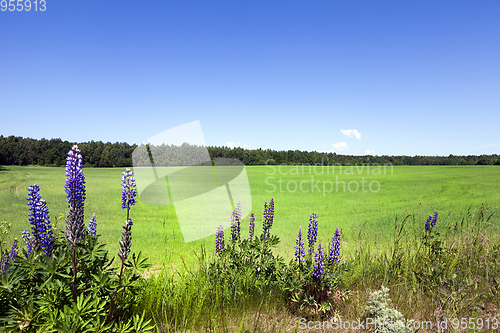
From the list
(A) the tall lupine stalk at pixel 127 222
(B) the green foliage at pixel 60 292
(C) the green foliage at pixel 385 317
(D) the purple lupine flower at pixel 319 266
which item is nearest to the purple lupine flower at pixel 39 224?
(B) the green foliage at pixel 60 292

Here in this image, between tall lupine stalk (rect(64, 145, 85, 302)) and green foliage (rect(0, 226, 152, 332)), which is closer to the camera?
green foliage (rect(0, 226, 152, 332))

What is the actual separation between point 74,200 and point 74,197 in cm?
3

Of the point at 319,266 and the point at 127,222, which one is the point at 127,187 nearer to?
the point at 127,222

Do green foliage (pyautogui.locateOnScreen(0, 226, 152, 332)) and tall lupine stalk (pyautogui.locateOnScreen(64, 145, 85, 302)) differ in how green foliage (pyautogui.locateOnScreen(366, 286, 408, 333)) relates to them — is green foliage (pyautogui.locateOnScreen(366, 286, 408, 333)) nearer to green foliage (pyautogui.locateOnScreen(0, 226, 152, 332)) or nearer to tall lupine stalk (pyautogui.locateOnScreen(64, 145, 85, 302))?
green foliage (pyautogui.locateOnScreen(0, 226, 152, 332))

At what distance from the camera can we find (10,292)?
2258 mm

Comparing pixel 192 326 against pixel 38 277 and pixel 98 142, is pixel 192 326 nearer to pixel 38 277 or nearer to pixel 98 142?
pixel 38 277

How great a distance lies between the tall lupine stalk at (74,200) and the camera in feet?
7.09

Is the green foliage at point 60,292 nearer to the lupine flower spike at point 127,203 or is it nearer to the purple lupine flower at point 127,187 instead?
the lupine flower spike at point 127,203

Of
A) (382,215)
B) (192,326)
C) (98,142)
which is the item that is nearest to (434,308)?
(192,326)

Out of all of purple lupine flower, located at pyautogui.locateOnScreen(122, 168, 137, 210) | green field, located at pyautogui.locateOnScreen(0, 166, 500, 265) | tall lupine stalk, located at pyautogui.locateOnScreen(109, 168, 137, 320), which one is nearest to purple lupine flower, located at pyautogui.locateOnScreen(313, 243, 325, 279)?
tall lupine stalk, located at pyautogui.locateOnScreen(109, 168, 137, 320)

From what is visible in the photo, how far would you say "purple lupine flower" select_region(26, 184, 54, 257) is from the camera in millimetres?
2441

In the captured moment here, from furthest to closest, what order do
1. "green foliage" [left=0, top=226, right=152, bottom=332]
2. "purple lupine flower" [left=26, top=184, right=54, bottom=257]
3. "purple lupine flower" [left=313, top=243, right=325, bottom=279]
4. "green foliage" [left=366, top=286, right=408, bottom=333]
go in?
1. "purple lupine flower" [left=313, top=243, right=325, bottom=279]
2. "green foliage" [left=366, top=286, right=408, bottom=333]
3. "purple lupine flower" [left=26, top=184, right=54, bottom=257]
4. "green foliage" [left=0, top=226, right=152, bottom=332]

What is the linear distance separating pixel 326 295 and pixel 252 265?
46.2 inches

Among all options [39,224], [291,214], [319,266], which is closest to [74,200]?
[39,224]
